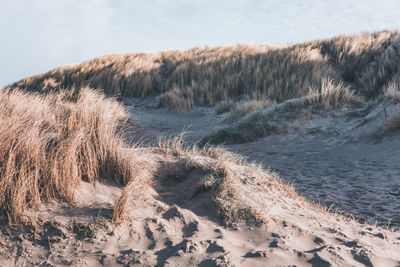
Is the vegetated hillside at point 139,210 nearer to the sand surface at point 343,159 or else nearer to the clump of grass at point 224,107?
the sand surface at point 343,159

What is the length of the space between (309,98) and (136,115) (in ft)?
18.0

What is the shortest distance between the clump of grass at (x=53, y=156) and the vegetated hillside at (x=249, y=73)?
780 centimetres

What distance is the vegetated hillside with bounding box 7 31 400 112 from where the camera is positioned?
11.1 meters

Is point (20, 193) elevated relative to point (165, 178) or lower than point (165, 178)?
elevated

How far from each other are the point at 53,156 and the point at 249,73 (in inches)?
406

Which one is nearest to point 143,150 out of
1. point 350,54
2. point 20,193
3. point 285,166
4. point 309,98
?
point 20,193

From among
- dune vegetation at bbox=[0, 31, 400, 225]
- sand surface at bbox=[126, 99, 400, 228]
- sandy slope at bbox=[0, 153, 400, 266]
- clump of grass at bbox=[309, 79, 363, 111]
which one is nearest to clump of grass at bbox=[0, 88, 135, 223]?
dune vegetation at bbox=[0, 31, 400, 225]

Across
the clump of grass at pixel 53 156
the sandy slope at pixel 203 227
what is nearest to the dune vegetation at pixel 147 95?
the clump of grass at pixel 53 156

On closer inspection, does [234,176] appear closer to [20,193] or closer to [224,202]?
[224,202]

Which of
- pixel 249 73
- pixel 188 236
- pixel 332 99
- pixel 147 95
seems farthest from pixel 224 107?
pixel 188 236

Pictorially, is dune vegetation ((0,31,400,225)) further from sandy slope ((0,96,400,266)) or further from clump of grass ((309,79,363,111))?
sandy slope ((0,96,400,266))

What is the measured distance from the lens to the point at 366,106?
8.04m

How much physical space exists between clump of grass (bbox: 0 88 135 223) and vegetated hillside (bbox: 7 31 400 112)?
307 inches

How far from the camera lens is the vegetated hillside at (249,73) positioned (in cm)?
1114
